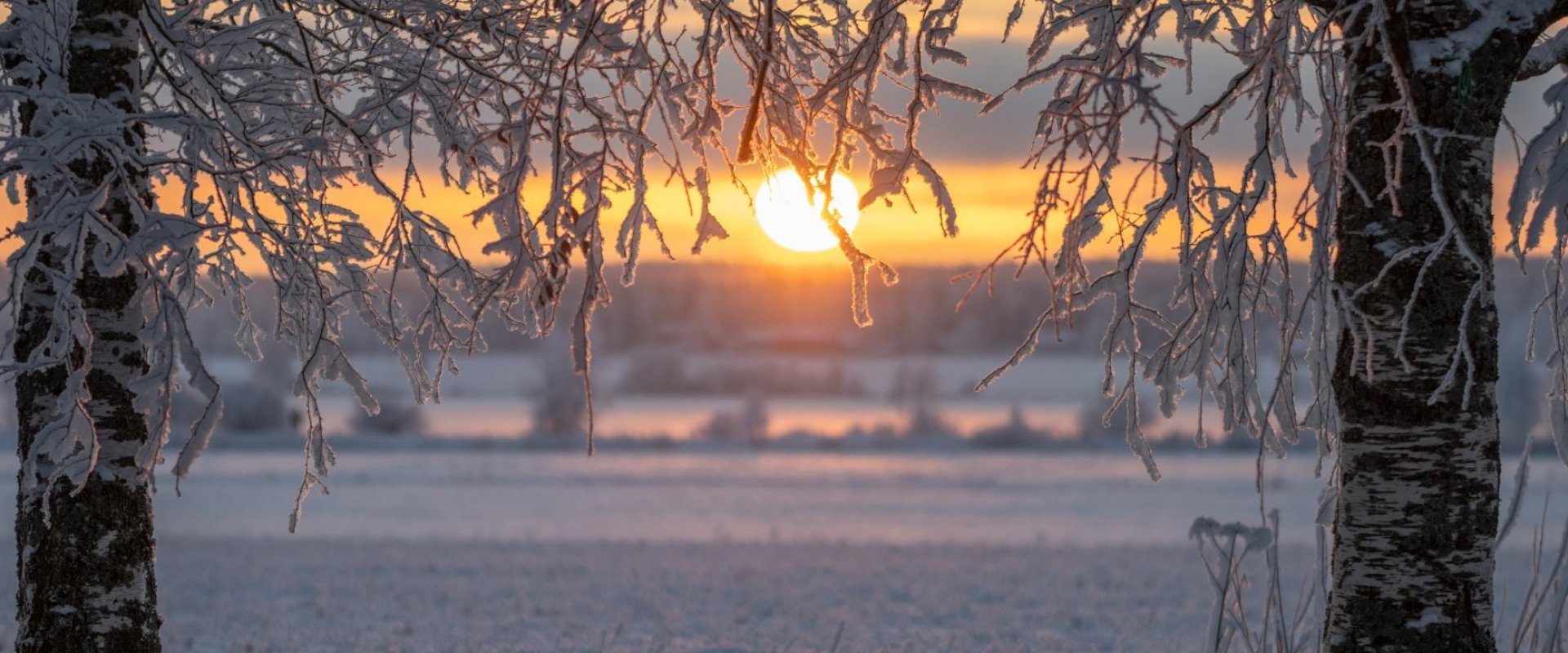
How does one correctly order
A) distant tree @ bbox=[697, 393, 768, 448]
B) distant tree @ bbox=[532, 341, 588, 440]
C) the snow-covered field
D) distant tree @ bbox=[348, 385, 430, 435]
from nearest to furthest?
1. the snow-covered field
2. distant tree @ bbox=[697, 393, 768, 448]
3. distant tree @ bbox=[348, 385, 430, 435]
4. distant tree @ bbox=[532, 341, 588, 440]

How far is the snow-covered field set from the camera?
7590 millimetres

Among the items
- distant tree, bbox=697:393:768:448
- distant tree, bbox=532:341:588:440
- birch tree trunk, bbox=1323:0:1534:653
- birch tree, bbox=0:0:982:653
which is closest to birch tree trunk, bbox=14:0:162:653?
birch tree, bbox=0:0:982:653

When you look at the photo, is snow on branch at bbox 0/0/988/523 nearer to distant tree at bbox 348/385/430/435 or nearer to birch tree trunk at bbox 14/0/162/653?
birch tree trunk at bbox 14/0/162/653

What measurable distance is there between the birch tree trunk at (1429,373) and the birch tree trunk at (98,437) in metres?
3.87

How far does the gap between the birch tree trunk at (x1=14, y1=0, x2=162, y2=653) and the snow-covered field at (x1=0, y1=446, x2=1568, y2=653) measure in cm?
241

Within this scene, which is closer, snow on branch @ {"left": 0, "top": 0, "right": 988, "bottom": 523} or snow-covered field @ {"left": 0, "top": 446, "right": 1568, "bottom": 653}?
snow on branch @ {"left": 0, "top": 0, "right": 988, "bottom": 523}

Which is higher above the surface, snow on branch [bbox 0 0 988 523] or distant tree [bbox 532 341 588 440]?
snow on branch [bbox 0 0 988 523]

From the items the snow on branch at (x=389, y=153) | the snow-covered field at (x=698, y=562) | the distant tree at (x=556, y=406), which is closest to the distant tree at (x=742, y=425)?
the distant tree at (x=556, y=406)

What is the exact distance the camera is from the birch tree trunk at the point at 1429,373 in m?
3.29

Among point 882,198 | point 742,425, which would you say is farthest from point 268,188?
point 742,425

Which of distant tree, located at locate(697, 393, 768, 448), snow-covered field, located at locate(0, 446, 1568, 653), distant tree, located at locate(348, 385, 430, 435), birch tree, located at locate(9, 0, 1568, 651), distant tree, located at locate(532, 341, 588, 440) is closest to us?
birch tree, located at locate(9, 0, 1568, 651)

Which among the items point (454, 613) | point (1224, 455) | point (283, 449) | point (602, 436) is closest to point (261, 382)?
point (283, 449)

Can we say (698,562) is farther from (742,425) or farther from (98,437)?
(742,425)

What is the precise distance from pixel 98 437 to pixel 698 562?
7349 mm
